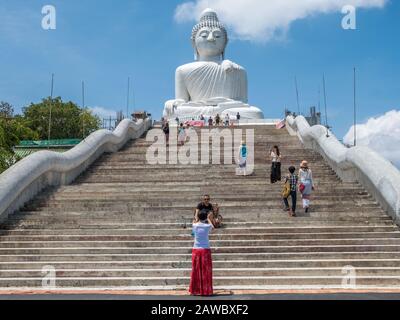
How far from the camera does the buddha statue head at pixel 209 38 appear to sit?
113 ft

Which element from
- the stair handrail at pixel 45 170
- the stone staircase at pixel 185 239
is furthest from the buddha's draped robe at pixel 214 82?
the stone staircase at pixel 185 239

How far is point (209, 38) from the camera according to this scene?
3416cm

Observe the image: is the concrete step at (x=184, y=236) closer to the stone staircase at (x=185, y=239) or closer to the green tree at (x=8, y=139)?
the stone staircase at (x=185, y=239)

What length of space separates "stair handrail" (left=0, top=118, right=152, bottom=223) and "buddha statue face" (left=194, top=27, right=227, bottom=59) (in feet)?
58.9

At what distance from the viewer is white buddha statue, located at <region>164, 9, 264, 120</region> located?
30.2 meters

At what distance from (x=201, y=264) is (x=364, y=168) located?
5568mm

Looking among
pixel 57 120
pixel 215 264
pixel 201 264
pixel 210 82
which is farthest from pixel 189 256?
pixel 57 120

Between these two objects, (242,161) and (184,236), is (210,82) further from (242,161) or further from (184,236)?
(184,236)

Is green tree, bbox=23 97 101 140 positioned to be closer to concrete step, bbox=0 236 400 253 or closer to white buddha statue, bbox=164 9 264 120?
white buddha statue, bbox=164 9 264 120

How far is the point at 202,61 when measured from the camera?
113ft

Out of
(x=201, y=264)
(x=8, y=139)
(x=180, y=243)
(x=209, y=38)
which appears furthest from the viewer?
(x=209, y=38)
